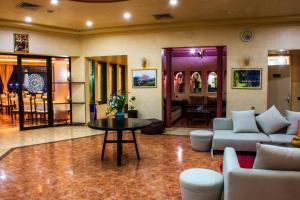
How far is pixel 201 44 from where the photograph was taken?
8031mm

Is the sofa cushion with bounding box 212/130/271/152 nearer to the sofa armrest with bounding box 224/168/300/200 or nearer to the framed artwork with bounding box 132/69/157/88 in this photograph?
the sofa armrest with bounding box 224/168/300/200

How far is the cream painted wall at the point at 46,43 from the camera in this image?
7.79 metres

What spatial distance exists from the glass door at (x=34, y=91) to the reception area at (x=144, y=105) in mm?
33

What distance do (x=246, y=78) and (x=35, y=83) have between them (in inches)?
255

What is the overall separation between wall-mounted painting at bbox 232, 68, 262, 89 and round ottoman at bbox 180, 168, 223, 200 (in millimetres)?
5060

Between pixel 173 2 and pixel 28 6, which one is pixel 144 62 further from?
pixel 28 6

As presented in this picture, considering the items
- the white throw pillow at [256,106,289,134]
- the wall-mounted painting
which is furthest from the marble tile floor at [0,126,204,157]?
the white throw pillow at [256,106,289,134]

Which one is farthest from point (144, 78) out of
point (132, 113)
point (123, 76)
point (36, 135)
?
point (123, 76)

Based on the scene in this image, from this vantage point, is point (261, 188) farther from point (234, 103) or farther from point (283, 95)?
point (283, 95)

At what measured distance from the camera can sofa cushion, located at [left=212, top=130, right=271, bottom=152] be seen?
209 inches

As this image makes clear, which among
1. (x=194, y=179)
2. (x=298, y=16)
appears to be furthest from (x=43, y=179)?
(x=298, y=16)

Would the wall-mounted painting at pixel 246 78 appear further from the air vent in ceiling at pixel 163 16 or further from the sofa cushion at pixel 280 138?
the sofa cushion at pixel 280 138

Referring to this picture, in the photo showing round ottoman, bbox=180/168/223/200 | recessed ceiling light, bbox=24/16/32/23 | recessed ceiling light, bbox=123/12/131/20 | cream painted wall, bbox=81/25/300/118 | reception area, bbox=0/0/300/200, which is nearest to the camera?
round ottoman, bbox=180/168/223/200

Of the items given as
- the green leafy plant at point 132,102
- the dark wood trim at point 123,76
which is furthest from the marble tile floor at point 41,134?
the dark wood trim at point 123,76
